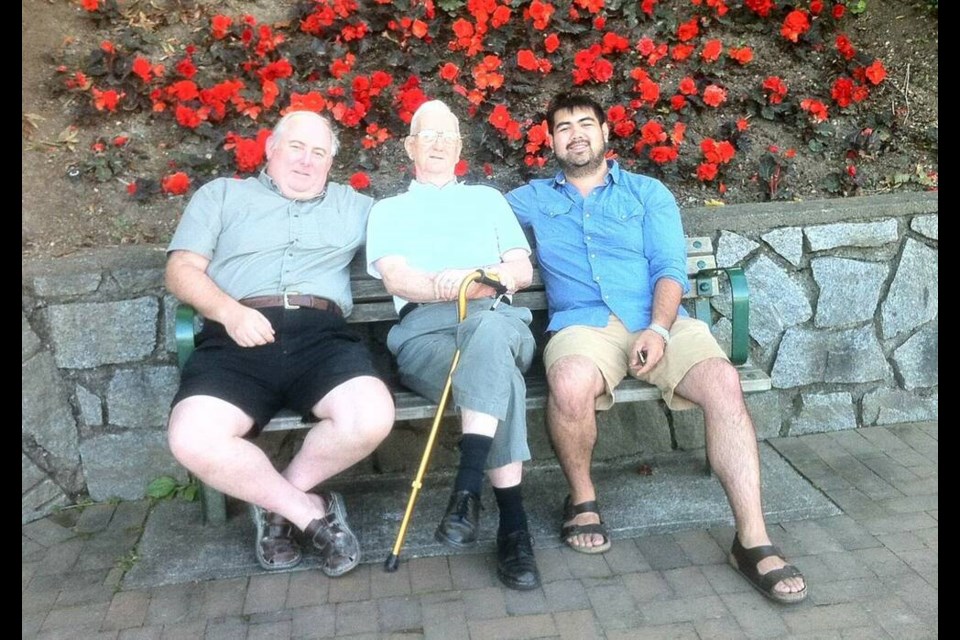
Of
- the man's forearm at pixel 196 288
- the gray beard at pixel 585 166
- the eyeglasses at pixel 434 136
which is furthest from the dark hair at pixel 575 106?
the man's forearm at pixel 196 288

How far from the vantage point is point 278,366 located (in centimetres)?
323

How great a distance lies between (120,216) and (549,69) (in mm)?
2343

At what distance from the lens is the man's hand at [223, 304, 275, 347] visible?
3197 millimetres

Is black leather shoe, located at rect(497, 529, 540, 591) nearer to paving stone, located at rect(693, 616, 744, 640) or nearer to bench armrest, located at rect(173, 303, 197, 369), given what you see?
paving stone, located at rect(693, 616, 744, 640)

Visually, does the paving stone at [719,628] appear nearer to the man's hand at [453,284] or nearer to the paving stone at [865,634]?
the paving stone at [865,634]

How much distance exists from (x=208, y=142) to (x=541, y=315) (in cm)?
195

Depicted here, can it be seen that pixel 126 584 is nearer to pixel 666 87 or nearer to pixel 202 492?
pixel 202 492

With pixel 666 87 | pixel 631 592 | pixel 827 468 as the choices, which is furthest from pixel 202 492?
pixel 666 87

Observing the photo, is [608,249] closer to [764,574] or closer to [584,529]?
[584,529]

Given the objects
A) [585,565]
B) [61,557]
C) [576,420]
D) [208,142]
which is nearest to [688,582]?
[585,565]

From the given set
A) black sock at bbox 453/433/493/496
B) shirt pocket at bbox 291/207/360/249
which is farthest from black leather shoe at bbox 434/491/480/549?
shirt pocket at bbox 291/207/360/249

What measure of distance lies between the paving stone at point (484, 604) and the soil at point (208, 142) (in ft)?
7.07

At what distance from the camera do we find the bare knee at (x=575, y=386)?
10.6 ft

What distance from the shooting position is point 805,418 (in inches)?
167
